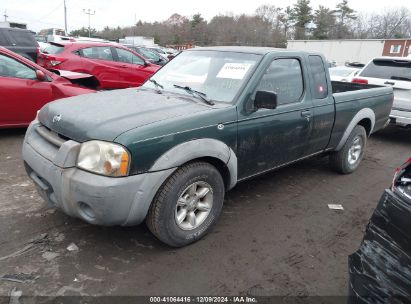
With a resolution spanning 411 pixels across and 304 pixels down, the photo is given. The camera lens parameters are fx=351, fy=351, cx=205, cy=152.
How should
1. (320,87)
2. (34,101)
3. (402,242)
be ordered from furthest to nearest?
(34,101) → (320,87) → (402,242)

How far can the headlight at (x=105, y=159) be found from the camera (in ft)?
8.42

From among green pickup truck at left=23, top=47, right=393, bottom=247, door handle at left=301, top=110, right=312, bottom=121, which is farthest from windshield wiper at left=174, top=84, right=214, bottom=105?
door handle at left=301, top=110, right=312, bottom=121

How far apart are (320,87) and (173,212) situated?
254cm

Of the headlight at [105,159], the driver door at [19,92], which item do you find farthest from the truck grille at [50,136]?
the driver door at [19,92]

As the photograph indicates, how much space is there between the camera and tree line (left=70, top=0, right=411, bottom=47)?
68.2 meters

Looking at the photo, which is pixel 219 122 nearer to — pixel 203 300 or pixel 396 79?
pixel 203 300

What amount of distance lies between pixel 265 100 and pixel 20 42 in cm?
997

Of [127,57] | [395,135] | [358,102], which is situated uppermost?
[127,57]

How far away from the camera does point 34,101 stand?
19.4 feet

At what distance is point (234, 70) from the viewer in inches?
142

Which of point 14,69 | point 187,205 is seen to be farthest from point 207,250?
point 14,69

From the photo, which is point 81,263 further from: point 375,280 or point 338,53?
point 338,53

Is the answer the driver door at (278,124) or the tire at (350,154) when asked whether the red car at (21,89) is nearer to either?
Answer: the driver door at (278,124)

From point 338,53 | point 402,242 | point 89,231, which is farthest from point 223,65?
point 338,53
